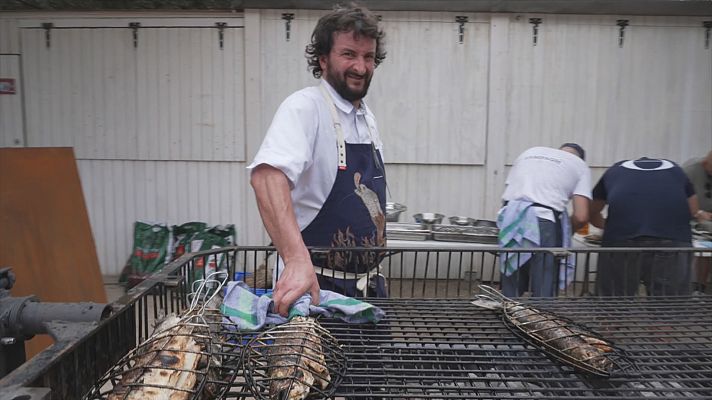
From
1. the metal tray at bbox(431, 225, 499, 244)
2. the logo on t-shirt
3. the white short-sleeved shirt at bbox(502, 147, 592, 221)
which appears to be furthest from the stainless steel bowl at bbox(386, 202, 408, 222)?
the logo on t-shirt

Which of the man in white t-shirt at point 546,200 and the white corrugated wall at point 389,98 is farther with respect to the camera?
the white corrugated wall at point 389,98

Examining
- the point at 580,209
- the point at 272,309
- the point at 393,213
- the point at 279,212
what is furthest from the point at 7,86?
the point at 580,209

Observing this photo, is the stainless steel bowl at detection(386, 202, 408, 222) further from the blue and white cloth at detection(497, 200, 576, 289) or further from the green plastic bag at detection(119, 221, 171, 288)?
the green plastic bag at detection(119, 221, 171, 288)

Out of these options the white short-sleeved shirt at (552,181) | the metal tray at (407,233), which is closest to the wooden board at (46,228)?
the metal tray at (407,233)

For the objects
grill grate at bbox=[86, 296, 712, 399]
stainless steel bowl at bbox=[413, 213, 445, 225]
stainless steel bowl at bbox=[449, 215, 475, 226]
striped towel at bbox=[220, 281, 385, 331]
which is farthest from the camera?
stainless steel bowl at bbox=[449, 215, 475, 226]

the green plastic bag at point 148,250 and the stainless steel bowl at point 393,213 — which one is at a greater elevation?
the stainless steel bowl at point 393,213

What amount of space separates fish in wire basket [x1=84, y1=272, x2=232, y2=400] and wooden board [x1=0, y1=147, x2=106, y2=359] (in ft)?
9.26

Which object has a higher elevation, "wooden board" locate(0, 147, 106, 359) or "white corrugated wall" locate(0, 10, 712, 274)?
"white corrugated wall" locate(0, 10, 712, 274)

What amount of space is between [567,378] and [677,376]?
27 cm

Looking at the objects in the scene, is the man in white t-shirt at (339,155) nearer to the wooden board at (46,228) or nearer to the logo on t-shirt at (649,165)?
the wooden board at (46,228)

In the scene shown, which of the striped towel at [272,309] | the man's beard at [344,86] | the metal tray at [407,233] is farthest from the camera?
the metal tray at [407,233]

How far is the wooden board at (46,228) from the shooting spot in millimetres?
3520

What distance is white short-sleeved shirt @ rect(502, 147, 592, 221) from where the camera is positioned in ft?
13.2

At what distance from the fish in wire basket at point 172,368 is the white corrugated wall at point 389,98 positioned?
496 cm
